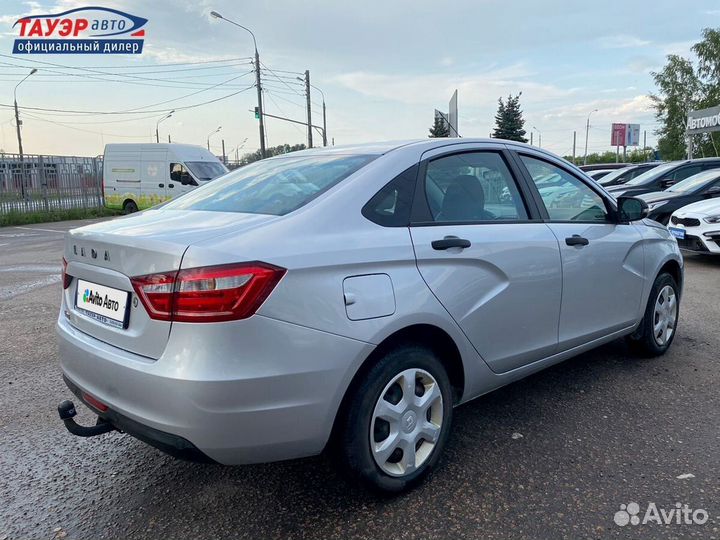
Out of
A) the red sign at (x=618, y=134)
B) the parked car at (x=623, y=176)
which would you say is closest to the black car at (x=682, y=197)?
the parked car at (x=623, y=176)

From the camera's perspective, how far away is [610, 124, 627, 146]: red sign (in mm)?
65875

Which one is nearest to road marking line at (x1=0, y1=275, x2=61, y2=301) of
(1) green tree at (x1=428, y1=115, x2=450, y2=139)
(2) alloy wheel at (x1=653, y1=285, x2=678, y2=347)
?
(2) alloy wheel at (x1=653, y1=285, x2=678, y2=347)

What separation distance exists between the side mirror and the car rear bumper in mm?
2443

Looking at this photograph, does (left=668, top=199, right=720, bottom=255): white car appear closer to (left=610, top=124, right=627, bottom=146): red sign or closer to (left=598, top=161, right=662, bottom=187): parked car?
(left=598, top=161, right=662, bottom=187): parked car

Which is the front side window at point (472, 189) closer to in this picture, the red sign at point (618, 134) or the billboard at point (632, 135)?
the red sign at point (618, 134)

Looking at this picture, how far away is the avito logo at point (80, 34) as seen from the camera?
20.3 m

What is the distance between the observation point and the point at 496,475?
8.68ft

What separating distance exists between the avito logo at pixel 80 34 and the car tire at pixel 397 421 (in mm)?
22503

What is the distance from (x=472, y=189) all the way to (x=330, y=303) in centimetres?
123

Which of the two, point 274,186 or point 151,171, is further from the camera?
point 151,171

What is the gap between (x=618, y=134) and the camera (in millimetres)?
66125

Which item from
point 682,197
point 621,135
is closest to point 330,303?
point 682,197

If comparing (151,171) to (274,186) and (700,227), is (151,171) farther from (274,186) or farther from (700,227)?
(274,186)

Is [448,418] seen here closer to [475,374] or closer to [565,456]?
[475,374]
